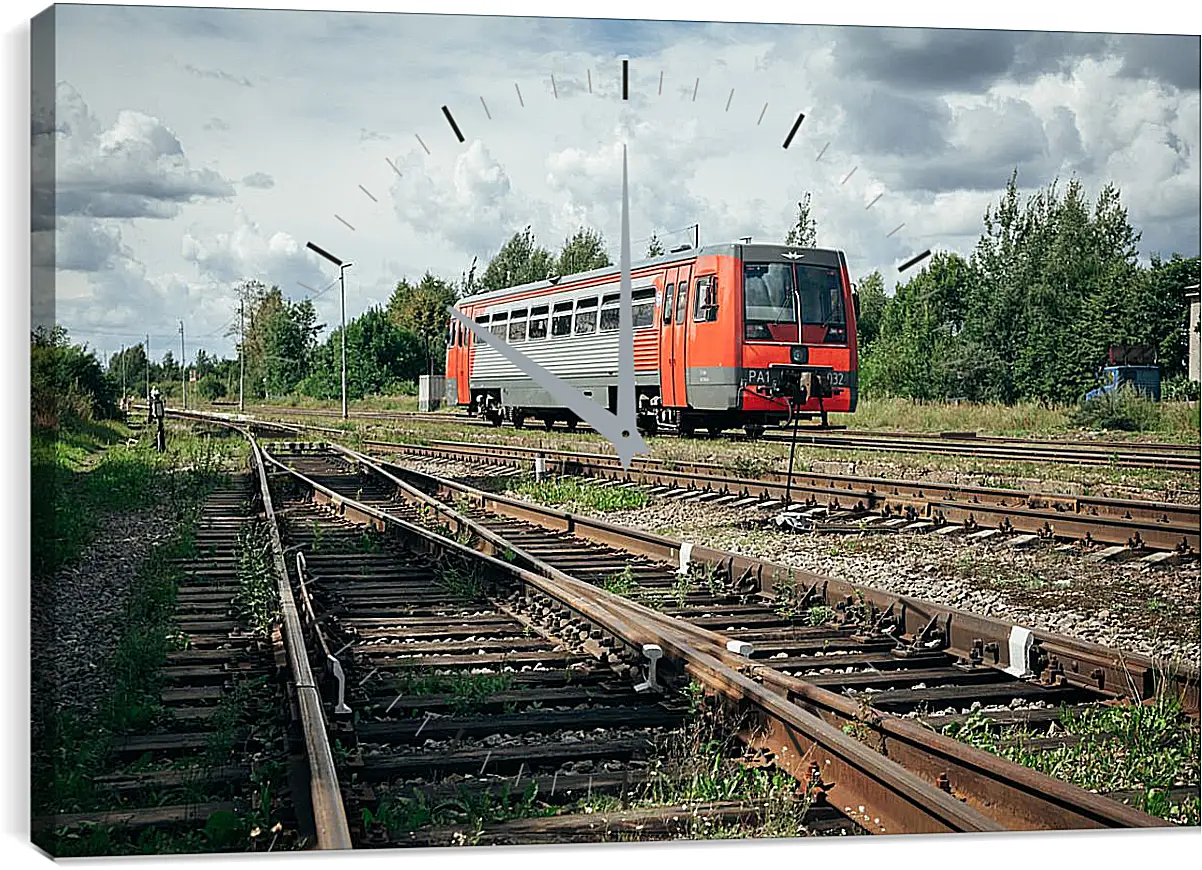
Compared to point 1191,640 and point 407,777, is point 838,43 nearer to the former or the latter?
point 1191,640

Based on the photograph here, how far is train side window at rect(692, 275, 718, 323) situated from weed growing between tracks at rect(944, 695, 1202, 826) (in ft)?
5.85

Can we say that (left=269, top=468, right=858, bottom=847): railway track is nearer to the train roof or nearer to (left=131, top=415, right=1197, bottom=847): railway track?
(left=131, top=415, right=1197, bottom=847): railway track

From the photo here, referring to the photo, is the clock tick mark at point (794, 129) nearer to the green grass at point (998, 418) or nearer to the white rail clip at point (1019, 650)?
the green grass at point (998, 418)

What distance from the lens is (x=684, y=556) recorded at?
4996mm

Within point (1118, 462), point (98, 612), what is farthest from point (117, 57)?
point (1118, 462)

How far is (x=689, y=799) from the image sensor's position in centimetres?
310

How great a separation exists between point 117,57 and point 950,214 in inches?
113

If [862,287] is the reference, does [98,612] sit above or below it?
below

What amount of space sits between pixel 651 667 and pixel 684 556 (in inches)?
53.8

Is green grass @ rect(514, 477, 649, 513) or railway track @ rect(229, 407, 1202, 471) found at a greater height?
railway track @ rect(229, 407, 1202, 471)

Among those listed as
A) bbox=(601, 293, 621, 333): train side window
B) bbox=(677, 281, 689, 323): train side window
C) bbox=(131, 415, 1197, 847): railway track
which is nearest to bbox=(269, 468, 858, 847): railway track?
bbox=(131, 415, 1197, 847): railway track

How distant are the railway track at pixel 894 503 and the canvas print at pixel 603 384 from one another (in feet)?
0.13

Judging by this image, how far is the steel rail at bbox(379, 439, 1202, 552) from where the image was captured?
5.04 meters

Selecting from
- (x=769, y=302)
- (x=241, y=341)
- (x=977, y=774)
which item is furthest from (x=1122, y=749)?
(x=241, y=341)
